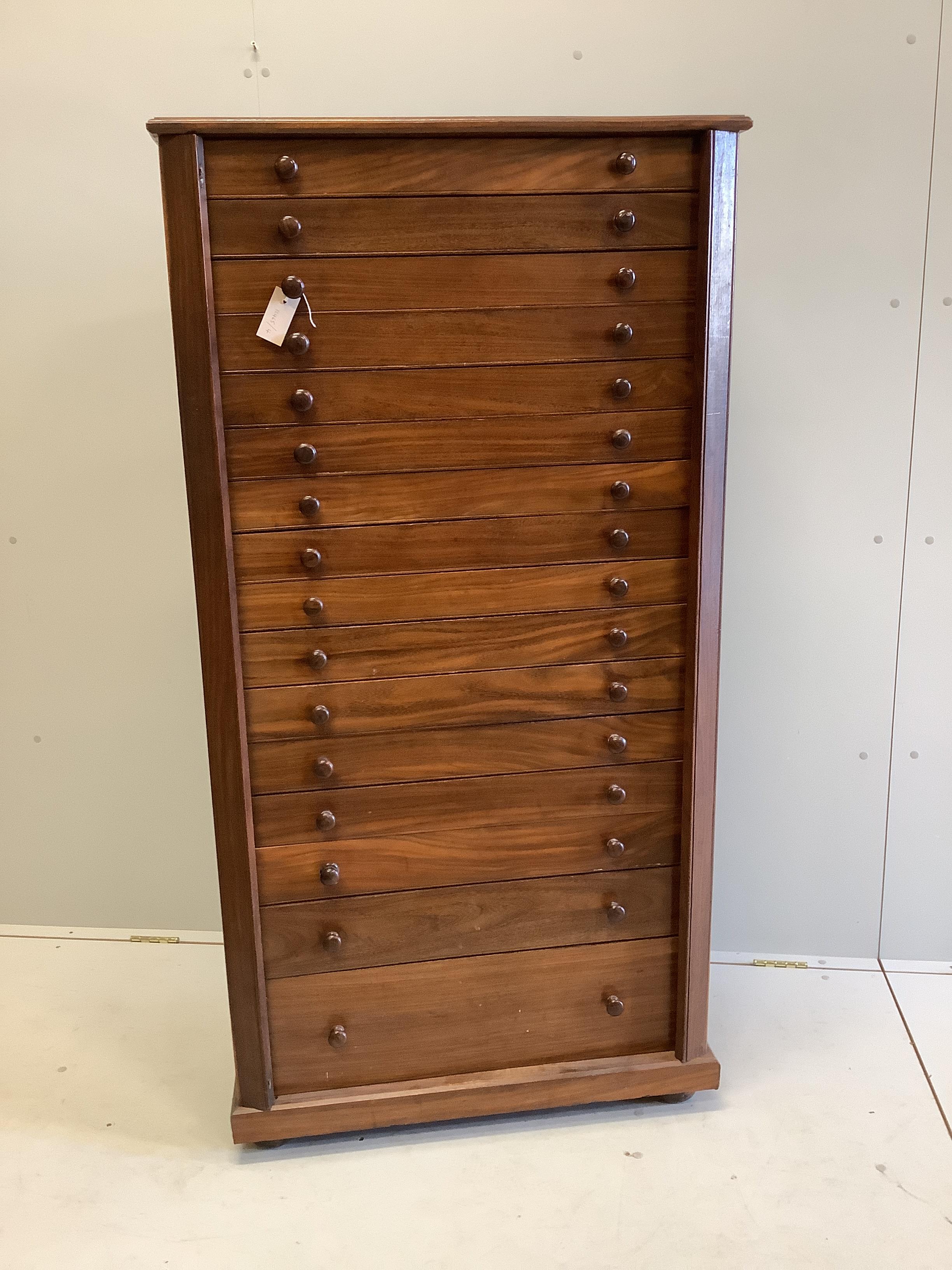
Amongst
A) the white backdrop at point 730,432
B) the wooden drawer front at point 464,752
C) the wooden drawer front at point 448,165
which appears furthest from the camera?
the white backdrop at point 730,432

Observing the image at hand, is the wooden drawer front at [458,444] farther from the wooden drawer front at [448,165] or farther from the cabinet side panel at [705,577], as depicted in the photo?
the wooden drawer front at [448,165]

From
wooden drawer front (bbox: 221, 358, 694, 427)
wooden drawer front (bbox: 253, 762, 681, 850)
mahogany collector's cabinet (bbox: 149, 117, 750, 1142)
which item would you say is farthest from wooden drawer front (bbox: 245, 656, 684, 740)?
wooden drawer front (bbox: 221, 358, 694, 427)

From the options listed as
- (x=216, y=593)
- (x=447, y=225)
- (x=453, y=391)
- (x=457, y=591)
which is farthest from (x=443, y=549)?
(x=447, y=225)

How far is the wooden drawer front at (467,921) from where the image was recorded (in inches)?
69.9

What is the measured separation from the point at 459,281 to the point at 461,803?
0.86 m

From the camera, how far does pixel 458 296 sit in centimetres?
159

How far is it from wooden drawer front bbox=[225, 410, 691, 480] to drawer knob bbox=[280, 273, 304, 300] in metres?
0.19

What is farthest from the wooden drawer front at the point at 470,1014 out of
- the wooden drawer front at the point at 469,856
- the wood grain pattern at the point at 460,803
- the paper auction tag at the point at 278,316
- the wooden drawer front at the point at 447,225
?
the wooden drawer front at the point at 447,225

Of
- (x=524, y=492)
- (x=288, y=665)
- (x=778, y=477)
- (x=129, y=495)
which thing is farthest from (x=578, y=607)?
(x=129, y=495)

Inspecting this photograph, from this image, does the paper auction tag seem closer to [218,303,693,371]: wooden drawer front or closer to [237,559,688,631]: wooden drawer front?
[218,303,693,371]: wooden drawer front

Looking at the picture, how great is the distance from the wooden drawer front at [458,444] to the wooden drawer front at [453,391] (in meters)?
0.01

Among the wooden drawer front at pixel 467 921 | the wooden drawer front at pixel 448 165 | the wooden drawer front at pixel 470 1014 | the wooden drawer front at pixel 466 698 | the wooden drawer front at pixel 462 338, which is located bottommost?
the wooden drawer front at pixel 470 1014

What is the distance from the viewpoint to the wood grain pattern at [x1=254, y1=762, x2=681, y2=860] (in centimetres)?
174

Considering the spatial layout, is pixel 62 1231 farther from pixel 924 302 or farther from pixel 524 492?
pixel 924 302
